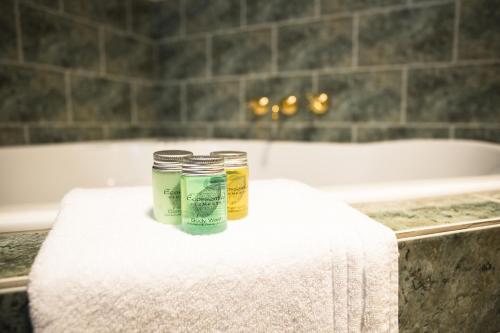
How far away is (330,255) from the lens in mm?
453

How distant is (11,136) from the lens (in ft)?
4.92

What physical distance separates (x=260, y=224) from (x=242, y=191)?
60 mm

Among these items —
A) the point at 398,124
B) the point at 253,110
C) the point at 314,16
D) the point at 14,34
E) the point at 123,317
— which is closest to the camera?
the point at 123,317

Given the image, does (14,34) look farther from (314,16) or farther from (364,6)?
(364,6)

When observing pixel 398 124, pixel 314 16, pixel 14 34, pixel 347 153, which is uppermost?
pixel 314 16

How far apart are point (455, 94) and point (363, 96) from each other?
0.37 meters

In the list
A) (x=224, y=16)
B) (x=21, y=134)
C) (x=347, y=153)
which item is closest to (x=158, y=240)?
(x=347, y=153)

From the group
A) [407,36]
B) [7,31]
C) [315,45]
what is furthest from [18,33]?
[407,36]

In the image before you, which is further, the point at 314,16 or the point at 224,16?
the point at 224,16

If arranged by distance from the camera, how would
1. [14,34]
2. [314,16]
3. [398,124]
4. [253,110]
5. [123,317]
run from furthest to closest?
1. [253,110]
2. [314,16]
3. [398,124]
4. [14,34]
5. [123,317]

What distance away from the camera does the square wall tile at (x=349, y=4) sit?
5.24 ft

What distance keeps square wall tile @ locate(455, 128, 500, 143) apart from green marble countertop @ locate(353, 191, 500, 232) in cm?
89

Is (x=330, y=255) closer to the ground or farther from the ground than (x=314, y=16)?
closer to the ground

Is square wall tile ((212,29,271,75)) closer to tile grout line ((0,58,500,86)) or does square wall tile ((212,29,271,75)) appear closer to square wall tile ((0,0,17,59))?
tile grout line ((0,58,500,86))
